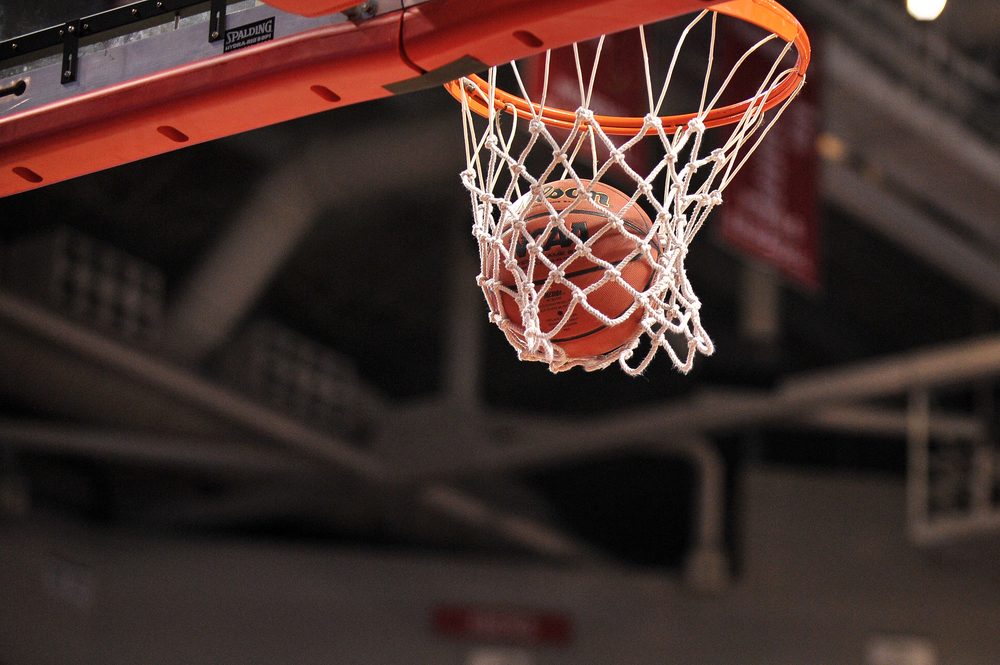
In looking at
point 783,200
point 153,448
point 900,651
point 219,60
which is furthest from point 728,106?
point 900,651

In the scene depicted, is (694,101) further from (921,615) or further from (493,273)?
(921,615)

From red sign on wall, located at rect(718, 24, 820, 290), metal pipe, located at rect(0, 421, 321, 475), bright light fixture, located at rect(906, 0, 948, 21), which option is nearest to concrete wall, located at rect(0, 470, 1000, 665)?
metal pipe, located at rect(0, 421, 321, 475)

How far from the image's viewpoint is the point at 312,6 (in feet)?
7.36

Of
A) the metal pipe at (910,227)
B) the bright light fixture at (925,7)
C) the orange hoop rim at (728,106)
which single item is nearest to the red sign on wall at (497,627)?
the metal pipe at (910,227)

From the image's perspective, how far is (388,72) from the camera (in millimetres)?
2338

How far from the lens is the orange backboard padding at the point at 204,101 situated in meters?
2.36

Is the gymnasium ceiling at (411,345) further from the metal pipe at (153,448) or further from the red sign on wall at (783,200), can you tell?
the red sign on wall at (783,200)

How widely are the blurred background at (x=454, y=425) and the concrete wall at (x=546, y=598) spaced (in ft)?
0.10

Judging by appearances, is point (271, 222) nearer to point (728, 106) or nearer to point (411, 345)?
point (411, 345)

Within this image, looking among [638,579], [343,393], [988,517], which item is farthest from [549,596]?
[988,517]

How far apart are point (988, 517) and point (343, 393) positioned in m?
6.02

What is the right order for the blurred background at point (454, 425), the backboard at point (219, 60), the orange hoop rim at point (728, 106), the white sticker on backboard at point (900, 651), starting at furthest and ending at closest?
the white sticker on backboard at point (900, 651)
the blurred background at point (454, 425)
the orange hoop rim at point (728, 106)
the backboard at point (219, 60)

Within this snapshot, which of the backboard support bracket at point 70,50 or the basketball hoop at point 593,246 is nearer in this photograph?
the basketball hoop at point 593,246

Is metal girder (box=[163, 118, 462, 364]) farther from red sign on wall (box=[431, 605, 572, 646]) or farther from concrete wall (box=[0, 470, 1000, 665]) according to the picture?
red sign on wall (box=[431, 605, 572, 646])
